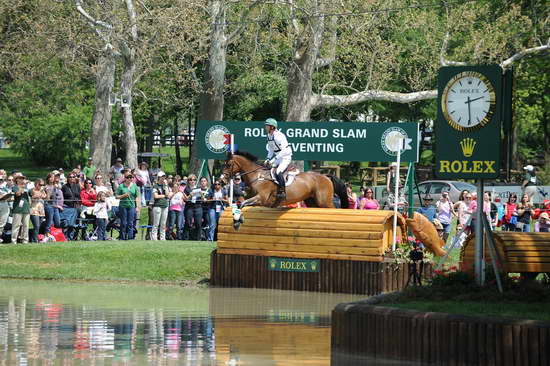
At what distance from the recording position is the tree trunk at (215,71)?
4681 centimetres

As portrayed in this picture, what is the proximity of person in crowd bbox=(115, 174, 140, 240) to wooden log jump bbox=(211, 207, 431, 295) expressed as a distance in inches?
275

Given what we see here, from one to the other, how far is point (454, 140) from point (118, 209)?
58.7 feet

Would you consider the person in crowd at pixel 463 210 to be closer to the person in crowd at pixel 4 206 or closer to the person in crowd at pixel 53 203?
the person in crowd at pixel 53 203

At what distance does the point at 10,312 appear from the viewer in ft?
66.5

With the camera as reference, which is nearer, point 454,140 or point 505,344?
point 505,344

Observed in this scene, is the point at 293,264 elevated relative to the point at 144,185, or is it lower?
lower

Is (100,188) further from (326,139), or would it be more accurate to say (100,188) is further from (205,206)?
(326,139)

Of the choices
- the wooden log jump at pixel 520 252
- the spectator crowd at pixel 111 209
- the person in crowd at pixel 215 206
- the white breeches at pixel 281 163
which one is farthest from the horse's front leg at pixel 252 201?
the person in crowd at pixel 215 206

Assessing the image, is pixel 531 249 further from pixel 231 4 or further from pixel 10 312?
pixel 231 4

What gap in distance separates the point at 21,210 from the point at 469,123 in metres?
16.2

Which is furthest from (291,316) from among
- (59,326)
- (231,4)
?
(231,4)

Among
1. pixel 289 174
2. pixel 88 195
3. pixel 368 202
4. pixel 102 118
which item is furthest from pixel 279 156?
pixel 102 118

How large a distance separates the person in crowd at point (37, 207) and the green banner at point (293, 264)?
7843 mm

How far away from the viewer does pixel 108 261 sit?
28297mm
